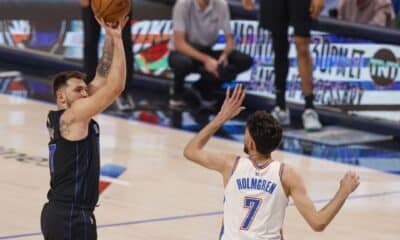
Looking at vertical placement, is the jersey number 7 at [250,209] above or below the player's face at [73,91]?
below

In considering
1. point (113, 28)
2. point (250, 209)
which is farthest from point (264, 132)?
point (113, 28)

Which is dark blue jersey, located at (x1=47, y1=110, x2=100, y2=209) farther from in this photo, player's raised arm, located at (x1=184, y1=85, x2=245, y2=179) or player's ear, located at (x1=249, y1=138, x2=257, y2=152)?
player's ear, located at (x1=249, y1=138, x2=257, y2=152)

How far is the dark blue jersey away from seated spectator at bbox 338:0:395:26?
629 cm

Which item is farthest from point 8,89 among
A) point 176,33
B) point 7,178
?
point 7,178

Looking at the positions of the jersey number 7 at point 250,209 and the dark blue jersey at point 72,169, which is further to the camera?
the dark blue jersey at point 72,169

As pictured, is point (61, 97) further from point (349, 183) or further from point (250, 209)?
point (349, 183)

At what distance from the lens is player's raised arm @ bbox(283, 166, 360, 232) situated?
523 cm

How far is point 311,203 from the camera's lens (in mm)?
5387

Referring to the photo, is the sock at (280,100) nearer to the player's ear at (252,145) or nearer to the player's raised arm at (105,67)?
the player's raised arm at (105,67)

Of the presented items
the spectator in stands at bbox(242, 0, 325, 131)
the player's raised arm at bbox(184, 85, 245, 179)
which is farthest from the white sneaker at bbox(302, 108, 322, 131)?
the player's raised arm at bbox(184, 85, 245, 179)

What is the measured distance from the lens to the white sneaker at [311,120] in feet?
35.8

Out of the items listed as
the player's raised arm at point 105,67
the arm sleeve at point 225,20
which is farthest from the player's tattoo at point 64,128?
the arm sleeve at point 225,20

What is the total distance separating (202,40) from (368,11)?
66.1 inches

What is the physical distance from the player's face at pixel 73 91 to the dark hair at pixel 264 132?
91 centimetres
